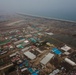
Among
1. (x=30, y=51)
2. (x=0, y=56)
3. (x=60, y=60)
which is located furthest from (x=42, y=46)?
(x=0, y=56)

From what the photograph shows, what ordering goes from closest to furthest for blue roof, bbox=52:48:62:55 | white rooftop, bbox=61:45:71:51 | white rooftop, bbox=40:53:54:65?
white rooftop, bbox=40:53:54:65
blue roof, bbox=52:48:62:55
white rooftop, bbox=61:45:71:51

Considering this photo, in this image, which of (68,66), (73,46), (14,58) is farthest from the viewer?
(73,46)

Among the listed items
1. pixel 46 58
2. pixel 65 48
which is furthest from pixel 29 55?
pixel 65 48

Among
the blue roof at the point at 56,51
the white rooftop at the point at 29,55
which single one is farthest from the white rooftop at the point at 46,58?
the white rooftop at the point at 29,55

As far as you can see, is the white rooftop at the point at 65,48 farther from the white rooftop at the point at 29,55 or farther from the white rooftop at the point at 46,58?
the white rooftop at the point at 29,55

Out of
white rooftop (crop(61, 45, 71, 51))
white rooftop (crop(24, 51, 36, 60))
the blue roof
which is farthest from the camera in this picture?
white rooftop (crop(61, 45, 71, 51))

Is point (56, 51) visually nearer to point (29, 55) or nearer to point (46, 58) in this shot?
point (46, 58)

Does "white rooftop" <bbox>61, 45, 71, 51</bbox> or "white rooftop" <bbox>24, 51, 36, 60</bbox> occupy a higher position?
"white rooftop" <bbox>61, 45, 71, 51</bbox>

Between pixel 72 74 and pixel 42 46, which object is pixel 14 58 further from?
pixel 72 74

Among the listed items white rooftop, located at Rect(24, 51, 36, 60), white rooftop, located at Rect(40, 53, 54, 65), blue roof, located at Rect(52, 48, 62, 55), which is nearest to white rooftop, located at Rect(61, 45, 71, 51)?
blue roof, located at Rect(52, 48, 62, 55)

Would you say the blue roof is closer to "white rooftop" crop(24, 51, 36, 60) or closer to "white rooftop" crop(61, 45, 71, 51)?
"white rooftop" crop(61, 45, 71, 51)

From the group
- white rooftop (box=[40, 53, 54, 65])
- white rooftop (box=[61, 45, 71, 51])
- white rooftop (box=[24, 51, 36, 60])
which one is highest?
white rooftop (box=[61, 45, 71, 51])
